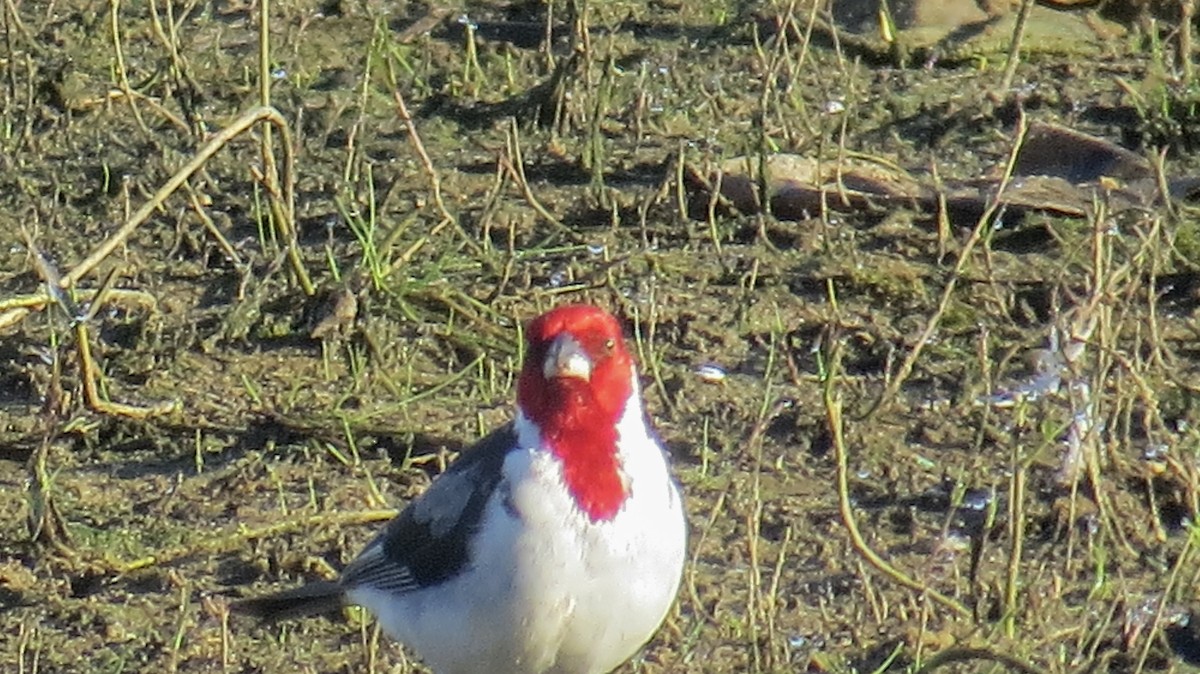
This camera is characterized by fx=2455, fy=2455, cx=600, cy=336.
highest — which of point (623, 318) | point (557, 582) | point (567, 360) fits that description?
point (567, 360)

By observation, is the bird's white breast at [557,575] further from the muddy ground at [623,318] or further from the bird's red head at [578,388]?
the muddy ground at [623,318]

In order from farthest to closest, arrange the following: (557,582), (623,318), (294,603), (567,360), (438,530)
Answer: (623,318), (294,603), (438,530), (567,360), (557,582)

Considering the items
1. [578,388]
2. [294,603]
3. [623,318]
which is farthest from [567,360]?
[623,318]

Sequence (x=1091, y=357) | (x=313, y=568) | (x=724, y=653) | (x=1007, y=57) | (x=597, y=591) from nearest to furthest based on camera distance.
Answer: (x=597, y=591)
(x=724, y=653)
(x=313, y=568)
(x=1091, y=357)
(x=1007, y=57)

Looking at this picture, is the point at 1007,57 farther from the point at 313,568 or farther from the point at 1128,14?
the point at 313,568

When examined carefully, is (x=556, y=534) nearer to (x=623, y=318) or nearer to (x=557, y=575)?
(x=557, y=575)

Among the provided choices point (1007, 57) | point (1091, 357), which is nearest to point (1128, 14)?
point (1007, 57)

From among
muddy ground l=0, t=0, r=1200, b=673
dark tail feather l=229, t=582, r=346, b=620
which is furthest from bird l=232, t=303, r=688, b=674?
muddy ground l=0, t=0, r=1200, b=673
